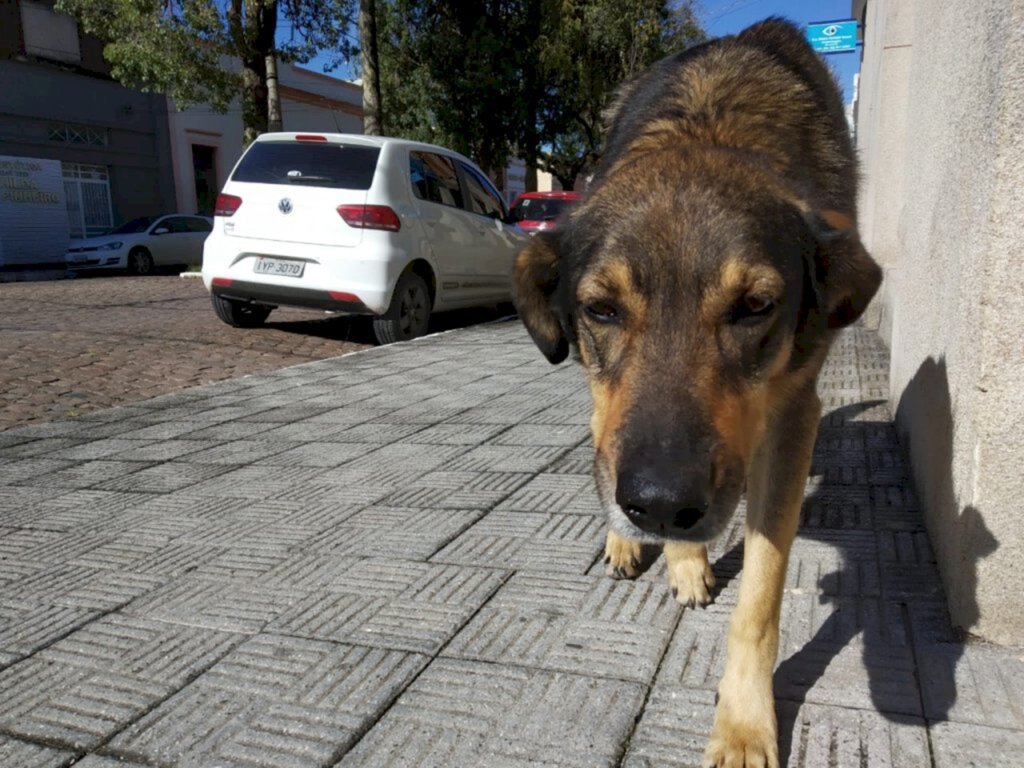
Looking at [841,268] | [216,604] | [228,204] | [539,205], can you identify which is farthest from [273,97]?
Result: [841,268]

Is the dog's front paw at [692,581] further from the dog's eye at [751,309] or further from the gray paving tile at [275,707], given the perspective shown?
the dog's eye at [751,309]

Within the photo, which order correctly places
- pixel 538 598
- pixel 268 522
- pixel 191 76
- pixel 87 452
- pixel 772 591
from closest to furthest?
1. pixel 772 591
2. pixel 538 598
3. pixel 268 522
4. pixel 87 452
5. pixel 191 76

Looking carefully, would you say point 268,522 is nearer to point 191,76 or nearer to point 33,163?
point 191,76

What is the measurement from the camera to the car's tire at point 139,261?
931 inches

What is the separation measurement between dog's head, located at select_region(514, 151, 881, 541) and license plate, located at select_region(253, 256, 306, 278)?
685 centimetres

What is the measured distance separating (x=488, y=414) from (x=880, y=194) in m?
4.90

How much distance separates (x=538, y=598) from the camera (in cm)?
304

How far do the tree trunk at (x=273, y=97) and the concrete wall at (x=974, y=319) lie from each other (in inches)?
736

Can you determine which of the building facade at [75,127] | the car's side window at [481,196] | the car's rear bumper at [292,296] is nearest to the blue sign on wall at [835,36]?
the car's side window at [481,196]

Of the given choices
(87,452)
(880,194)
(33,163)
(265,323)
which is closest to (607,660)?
(87,452)

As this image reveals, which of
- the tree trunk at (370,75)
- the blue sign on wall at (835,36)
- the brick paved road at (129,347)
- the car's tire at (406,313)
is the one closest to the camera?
the brick paved road at (129,347)

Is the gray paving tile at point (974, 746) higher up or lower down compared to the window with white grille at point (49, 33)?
lower down

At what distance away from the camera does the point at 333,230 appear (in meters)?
9.10

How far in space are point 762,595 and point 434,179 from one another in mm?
8736
